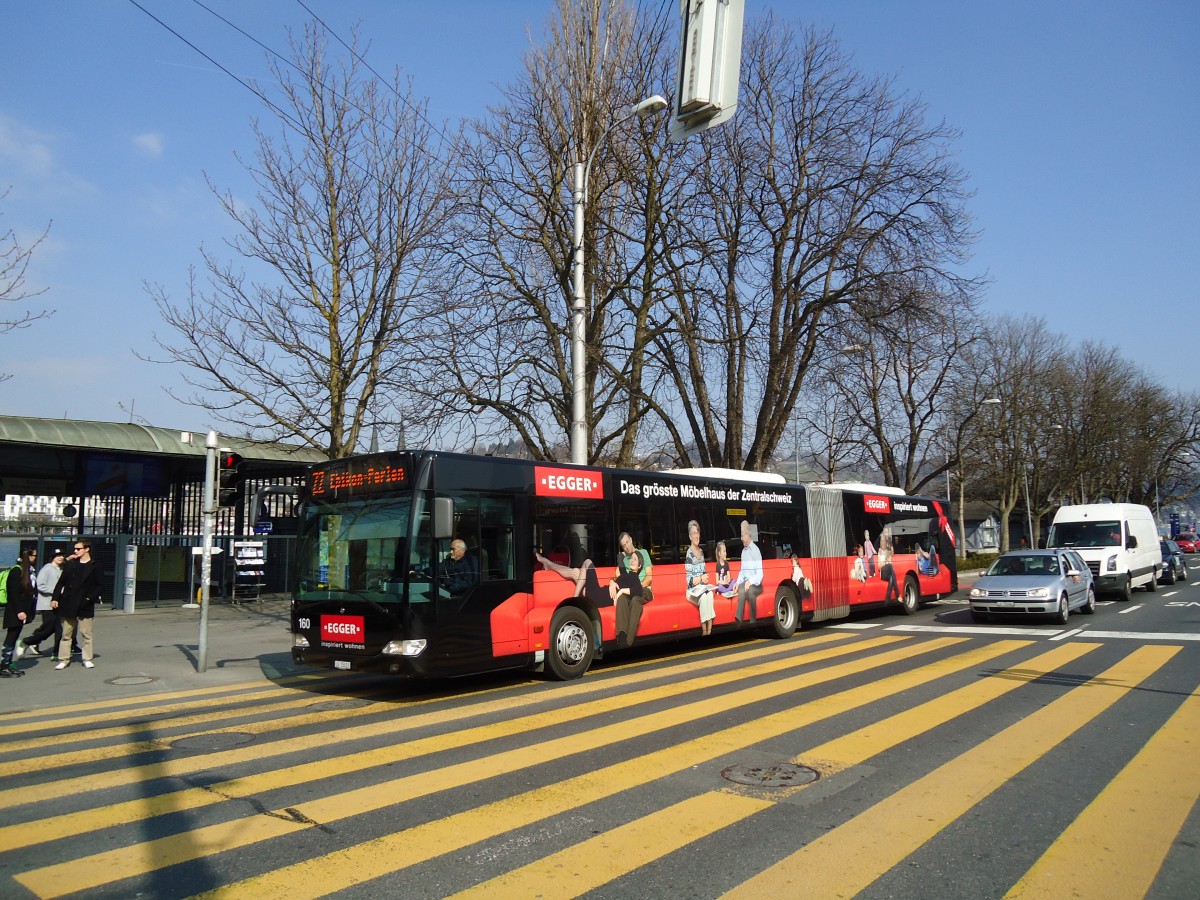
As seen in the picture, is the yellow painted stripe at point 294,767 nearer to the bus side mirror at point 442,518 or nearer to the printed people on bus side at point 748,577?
the bus side mirror at point 442,518

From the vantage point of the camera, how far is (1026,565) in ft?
61.3

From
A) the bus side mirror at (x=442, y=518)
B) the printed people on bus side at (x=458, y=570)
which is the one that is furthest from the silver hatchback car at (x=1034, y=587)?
the bus side mirror at (x=442, y=518)

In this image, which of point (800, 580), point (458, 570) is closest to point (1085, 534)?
point (800, 580)

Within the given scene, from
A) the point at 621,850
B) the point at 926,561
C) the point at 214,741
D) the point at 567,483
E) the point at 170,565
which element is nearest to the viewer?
the point at 621,850

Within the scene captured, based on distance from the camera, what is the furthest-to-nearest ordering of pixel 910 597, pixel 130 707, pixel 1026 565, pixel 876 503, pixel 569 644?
pixel 910 597
pixel 876 503
pixel 1026 565
pixel 569 644
pixel 130 707

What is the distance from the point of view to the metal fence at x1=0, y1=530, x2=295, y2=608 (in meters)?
21.4

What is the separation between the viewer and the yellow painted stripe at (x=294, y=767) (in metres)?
5.52

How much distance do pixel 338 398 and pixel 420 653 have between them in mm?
9287

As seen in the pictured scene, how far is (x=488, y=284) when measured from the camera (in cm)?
1980

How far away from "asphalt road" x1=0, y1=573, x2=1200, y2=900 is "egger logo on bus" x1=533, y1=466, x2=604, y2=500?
259 cm

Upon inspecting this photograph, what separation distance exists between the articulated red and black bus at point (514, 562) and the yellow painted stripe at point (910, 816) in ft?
18.3

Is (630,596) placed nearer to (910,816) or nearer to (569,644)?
(569,644)

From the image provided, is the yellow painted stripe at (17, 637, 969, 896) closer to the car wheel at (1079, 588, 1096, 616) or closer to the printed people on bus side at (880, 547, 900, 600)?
the printed people on bus side at (880, 547, 900, 600)

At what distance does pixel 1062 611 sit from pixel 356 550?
→ 13.7 m
